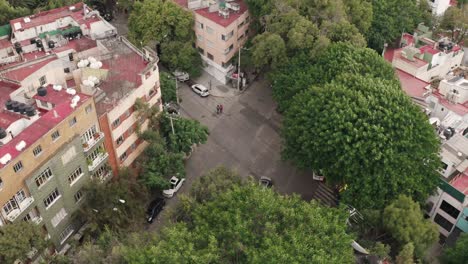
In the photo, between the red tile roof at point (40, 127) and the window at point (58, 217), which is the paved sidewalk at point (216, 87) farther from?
the window at point (58, 217)

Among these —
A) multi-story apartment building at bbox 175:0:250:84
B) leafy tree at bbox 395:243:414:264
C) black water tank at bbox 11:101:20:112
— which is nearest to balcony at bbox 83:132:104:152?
black water tank at bbox 11:101:20:112

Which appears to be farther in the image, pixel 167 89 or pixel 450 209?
pixel 167 89

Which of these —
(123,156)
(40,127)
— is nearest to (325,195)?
(123,156)

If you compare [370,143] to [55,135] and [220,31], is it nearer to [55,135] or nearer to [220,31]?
[55,135]

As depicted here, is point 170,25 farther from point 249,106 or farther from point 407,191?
point 407,191

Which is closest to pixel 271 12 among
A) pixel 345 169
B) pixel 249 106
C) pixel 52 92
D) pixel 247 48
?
pixel 247 48

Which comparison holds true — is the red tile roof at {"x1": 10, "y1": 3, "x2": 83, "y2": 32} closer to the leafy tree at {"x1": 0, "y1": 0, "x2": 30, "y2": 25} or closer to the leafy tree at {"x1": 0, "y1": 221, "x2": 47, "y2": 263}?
the leafy tree at {"x1": 0, "y1": 0, "x2": 30, "y2": 25}

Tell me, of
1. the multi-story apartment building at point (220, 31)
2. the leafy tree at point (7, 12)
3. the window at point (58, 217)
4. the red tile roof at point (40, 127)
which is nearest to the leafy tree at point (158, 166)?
the window at point (58, 217)
